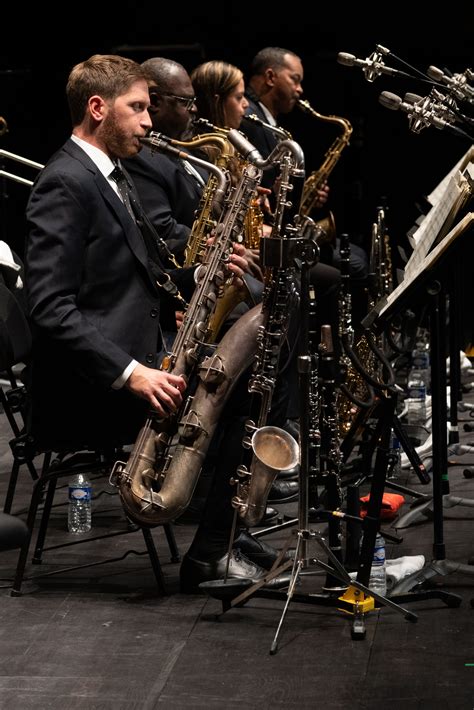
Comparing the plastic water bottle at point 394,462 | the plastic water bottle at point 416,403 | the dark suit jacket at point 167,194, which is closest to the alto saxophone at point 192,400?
the dark suit jacket at point 167,194

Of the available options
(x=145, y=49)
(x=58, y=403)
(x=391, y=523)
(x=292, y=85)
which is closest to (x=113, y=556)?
(x=58, y=403)

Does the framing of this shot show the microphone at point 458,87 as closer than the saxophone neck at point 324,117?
Yes

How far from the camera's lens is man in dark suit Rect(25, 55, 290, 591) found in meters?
3.37

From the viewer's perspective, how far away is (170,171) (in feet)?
14.8

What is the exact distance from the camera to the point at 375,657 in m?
2.97

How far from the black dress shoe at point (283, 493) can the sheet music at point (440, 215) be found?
156 cm

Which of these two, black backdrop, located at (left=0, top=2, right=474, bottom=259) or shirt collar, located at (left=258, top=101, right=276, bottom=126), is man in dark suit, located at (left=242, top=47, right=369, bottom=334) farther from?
black backdrop, located at (left=0, top=2, right=474, bottom=259)

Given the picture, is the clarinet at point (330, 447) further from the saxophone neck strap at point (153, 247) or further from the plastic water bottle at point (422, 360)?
the plastic water bottle at point (422, 360)

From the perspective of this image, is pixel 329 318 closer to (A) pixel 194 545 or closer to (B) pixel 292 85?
(B) pixel 292 85

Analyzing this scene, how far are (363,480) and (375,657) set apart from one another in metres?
1.54

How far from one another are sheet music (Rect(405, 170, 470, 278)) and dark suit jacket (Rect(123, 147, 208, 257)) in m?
1.35

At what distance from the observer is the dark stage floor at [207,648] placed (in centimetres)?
276

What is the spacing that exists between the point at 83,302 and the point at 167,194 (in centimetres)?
117

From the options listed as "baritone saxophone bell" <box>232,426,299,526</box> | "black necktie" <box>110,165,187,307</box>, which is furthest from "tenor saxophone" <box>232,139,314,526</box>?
"black necktie" <box>110,165,187,307</box>
